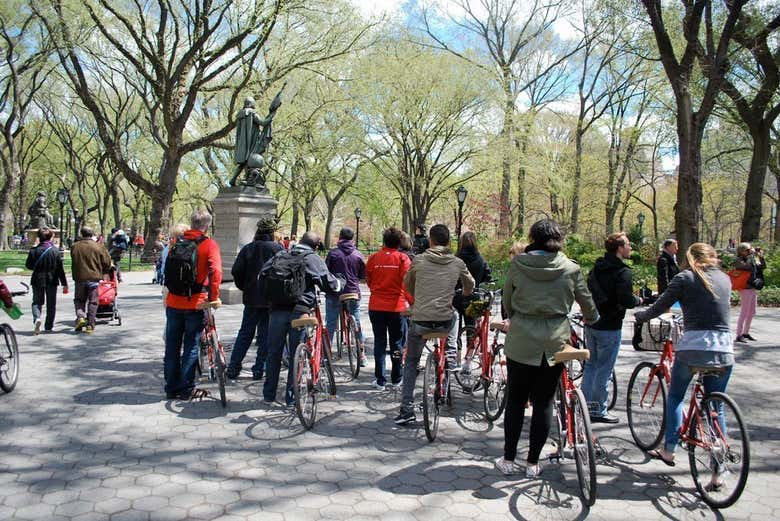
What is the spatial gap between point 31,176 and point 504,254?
43460 mm

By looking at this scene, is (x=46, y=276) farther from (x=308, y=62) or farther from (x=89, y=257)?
(x=308, y=62)

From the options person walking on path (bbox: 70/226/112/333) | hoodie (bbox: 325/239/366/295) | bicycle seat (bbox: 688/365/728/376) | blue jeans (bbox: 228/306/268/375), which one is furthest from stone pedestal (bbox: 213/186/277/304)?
bicycle seat (bbox: 688/365/728/376)

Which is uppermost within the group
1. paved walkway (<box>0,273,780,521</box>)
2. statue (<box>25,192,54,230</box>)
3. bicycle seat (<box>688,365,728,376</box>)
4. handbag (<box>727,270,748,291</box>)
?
statue (<box>25,192,54,230</box>)

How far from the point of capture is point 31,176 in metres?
50.2

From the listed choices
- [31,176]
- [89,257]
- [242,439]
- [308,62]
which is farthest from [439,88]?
[31,176]

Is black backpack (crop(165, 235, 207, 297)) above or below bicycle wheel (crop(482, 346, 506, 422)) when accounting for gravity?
above

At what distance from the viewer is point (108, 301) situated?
35.0 feet

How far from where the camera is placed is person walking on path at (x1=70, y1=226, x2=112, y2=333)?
9742 mm

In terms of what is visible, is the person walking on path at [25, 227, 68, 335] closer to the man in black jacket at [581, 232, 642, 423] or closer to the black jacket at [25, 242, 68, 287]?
the black jacket at [25, 242, 68, 287]

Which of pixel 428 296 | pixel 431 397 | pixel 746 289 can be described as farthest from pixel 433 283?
pixel 746 289

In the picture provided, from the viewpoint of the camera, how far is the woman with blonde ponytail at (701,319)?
13.7ft

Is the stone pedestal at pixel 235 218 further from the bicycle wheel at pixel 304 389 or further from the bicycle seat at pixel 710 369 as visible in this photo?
the bicycle seat at pixel 710 369

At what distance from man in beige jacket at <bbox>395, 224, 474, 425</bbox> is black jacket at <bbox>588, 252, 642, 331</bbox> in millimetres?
1189

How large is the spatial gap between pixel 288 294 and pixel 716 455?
3.70 meters
